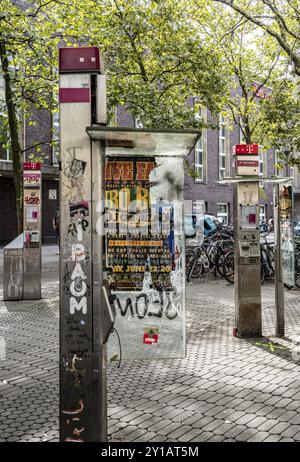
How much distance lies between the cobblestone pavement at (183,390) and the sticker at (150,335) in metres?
0.53

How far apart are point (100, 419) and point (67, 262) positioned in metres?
0.98

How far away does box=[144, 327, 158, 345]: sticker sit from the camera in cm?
452

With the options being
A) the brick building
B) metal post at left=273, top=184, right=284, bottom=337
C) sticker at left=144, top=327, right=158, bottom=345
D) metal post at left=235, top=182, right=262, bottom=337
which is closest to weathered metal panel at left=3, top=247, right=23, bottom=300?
metal post at left=235, top=182, right=262, bottom=337

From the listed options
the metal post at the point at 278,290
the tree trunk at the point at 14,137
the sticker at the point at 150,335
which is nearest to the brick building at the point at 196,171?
the tree trunk at the point at 14,137

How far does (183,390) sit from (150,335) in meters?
0.70

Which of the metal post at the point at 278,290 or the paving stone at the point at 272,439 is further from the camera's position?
the metal post at the point at 278,290

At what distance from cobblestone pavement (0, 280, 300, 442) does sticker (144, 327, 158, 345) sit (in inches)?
20.7

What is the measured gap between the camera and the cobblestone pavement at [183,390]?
3.84 metres

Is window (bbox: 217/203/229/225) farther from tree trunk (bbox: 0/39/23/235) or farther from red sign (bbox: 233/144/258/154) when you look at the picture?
red sign (bbox: 233/144/258/154)

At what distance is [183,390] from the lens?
15.6 feet

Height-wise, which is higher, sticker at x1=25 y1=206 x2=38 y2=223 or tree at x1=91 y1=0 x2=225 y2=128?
tree at x1=91 y1=0 x2=225 y2=128

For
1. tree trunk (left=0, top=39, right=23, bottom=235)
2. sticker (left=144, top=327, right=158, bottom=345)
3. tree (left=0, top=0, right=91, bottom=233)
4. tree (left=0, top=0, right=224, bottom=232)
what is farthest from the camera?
tree (left=0, top=0, right=224, bottom=232)

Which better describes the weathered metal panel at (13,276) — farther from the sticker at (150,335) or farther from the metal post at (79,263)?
the metal post at (79,263)

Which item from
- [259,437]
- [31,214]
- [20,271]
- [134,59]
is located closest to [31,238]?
[31,214]
